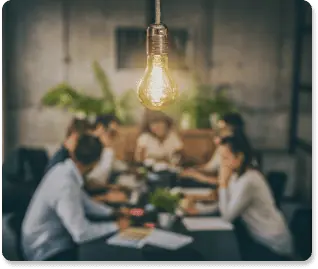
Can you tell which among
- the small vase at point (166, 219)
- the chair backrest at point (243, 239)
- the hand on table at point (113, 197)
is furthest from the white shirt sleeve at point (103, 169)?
the chair backrest at point (243, 239)

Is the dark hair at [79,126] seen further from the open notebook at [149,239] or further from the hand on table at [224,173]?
the hand on table at [224,173]

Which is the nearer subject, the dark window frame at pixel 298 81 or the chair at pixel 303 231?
the dark window frame at pixel 298 81

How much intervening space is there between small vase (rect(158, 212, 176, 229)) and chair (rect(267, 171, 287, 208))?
833 mm

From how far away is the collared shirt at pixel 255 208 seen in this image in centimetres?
455

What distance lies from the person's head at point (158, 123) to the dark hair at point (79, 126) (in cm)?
45

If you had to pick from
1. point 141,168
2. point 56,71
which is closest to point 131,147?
point 141,168

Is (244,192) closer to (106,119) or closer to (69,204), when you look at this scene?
(106,119)

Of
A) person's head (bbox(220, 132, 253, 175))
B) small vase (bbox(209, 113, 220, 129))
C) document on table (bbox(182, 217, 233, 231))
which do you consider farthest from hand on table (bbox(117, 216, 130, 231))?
small vase (bbox(209, 113, 220, 129))

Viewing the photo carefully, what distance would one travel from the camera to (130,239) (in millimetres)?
4527

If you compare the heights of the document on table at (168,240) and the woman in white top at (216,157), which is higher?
the woman in white top at (216,157)

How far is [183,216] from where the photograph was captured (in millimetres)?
4555

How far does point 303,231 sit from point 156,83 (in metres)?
2.09

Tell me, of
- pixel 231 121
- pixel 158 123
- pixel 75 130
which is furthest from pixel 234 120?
pixel 75 130

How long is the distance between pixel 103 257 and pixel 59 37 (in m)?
1.80
